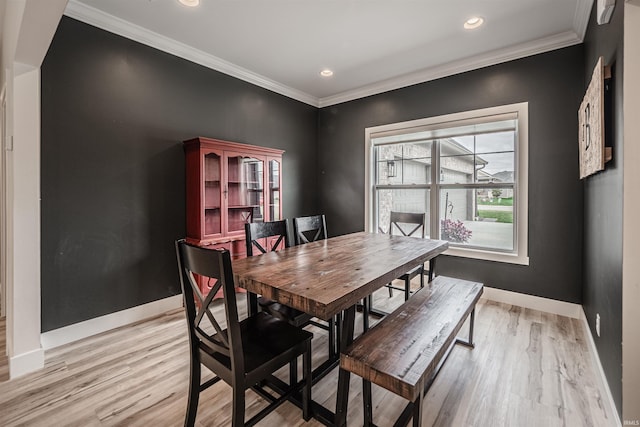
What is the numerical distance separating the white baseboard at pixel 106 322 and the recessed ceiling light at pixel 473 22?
12.7ft

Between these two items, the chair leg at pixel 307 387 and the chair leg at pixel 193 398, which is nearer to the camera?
the chair leg at pixel 193 398

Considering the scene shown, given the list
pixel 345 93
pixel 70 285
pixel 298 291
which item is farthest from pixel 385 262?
pixel 345 93

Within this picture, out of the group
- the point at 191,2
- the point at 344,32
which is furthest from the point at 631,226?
the point at 191,2

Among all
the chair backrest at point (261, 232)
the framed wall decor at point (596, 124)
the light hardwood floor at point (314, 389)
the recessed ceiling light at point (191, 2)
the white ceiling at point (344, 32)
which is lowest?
the light hardwood floor at point (314, 389)

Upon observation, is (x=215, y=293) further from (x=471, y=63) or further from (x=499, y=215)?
(x=471, y=63)

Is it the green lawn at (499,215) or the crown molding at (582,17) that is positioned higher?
the crown molding at (582,17)

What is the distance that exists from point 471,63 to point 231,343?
371 cm

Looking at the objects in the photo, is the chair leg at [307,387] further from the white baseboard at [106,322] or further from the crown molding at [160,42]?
the crown molding at [160,42]

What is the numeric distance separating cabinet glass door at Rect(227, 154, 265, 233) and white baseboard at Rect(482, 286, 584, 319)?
286 centimetres

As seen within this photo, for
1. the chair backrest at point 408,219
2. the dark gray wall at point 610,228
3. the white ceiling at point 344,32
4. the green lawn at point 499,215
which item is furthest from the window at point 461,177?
the dark gray wall at point 610,228

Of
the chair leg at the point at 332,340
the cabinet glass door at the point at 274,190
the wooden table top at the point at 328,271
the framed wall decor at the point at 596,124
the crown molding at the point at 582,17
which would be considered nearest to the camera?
the wooden table top at the point at 328,271

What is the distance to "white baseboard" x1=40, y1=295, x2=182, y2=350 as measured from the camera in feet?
7.61

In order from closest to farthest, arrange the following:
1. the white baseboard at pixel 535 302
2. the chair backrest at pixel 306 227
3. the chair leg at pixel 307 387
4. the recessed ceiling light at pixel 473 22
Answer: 1. the chair leg at pixel 307 387
2. the recessed ceiling light at pixel 473 22
3. the chair backrest at pixel 306 227
4. the white baseboard at pixel 535 302

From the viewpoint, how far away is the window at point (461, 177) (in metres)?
3.16
